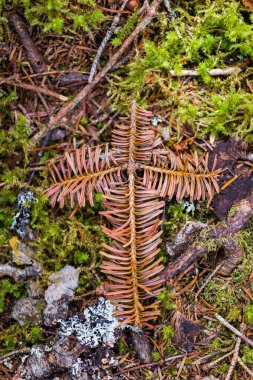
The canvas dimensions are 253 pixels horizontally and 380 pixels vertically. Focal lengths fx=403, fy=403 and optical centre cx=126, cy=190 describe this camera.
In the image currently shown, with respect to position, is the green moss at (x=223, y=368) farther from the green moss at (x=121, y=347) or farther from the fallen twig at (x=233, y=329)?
the green moss at (x=121, y=347)

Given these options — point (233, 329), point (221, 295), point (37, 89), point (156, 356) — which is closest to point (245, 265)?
point (221, 295)

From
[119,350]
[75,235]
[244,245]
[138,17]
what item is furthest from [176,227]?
[138,17]

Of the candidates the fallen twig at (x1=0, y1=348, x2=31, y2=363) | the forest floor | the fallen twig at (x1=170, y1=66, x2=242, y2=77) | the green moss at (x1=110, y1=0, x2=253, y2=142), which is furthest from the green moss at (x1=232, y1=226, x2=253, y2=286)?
the fallen twig at (x1=0, y1=348, x2=31, y2=363)

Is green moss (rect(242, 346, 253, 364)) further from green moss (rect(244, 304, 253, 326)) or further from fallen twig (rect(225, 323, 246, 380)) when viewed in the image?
green moss (rect(244, 304, 253, 326))

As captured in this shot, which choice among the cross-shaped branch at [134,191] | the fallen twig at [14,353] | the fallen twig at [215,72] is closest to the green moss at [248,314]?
the cross-shaped branch at [134,191]

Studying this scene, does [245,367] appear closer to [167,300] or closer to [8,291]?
[167,300]
